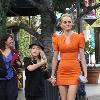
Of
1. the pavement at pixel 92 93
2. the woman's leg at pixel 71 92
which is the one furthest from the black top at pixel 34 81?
the pavement at pixel 92 93

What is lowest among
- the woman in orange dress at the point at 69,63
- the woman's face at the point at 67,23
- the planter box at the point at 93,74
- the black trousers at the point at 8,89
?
the planter box at the point at 93,74

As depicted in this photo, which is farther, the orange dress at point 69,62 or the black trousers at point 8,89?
the black trousers at point 8,89

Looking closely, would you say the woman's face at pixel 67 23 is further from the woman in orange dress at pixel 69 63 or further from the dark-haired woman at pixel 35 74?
the dark-haired woman at pixel 35 74

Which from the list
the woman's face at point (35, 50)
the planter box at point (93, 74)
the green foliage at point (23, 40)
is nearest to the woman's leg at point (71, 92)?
the woman's face at point (35, 50)

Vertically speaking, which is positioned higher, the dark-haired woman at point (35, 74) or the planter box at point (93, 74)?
the dark-haired woman at point (35, 74)

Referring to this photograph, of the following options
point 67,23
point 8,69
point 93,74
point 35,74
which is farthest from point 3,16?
point 93,74

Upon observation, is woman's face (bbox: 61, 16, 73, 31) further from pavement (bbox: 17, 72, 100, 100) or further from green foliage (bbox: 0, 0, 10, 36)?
pavement (bbox: 17, 72, 100, 100)

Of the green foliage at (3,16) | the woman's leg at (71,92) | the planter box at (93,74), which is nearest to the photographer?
the woman's leg at (71,92)

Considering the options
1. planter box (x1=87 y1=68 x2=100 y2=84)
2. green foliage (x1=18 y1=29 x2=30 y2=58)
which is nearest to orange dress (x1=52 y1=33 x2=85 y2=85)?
planter box (x1=87 y1=68 x2=100 y2=84)

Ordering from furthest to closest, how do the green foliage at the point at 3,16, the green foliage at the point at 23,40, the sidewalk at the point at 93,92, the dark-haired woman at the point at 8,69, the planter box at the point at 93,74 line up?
1. the green foliage at the point at 23,40
2. the planter box at the point at 93,74
3. the sidewalk at the point at 93,92
4. the green foliage at the point at 3,16
5. the dark-haired woman at the point at 8,69

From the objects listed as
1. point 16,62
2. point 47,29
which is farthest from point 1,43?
point 47,29

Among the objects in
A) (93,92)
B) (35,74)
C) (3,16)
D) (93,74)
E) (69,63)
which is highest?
(3,16)

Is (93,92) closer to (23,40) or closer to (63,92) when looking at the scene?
(63,92)

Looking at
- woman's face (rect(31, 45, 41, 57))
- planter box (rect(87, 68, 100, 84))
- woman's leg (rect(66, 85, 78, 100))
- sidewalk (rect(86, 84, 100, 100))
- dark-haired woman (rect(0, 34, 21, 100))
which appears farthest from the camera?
planter box (rect(87, 68, 100, 84))
